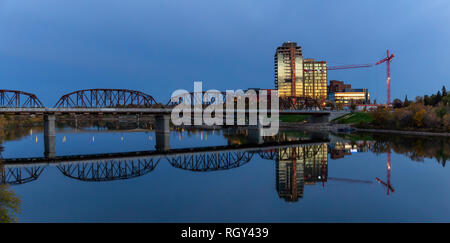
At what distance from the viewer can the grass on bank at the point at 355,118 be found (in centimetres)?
11715

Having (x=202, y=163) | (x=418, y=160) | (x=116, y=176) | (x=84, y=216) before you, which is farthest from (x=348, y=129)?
(x=84, y=216)

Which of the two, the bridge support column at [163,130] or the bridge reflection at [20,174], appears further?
the bridge support column at [163,130]

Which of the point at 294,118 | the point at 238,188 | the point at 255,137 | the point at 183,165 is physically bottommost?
the point at 238,188

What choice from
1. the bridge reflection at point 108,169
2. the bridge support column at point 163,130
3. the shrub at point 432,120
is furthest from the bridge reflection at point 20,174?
the shrub at point 432,120

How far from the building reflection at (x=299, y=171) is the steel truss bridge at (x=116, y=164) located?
17.8 ft

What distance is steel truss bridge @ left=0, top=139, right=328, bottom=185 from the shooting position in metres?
37.4

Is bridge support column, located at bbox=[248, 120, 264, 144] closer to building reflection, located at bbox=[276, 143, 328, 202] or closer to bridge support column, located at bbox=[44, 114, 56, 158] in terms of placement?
building reflection, located at bbox=[276, 143, 328, 202]

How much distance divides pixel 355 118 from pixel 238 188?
110m

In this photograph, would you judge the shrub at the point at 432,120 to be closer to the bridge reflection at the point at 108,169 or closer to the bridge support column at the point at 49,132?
the bridge reflection at the point at 108,169

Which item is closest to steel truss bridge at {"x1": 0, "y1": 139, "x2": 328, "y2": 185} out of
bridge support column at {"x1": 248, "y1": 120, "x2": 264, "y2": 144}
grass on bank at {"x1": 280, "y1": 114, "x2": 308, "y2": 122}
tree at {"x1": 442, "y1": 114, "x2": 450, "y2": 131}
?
bridge support column at {"x1": 248, "y1": 120, "x2": 264, "y2": 144}

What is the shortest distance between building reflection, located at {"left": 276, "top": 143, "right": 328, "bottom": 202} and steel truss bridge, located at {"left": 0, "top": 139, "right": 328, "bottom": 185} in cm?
542

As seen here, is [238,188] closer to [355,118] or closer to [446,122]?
[446,122]

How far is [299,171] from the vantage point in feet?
128

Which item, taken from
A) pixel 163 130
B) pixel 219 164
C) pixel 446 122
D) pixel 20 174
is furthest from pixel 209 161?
pixel 446 122
